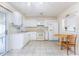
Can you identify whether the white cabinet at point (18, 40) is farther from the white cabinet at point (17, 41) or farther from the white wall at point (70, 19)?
the white wall at point (70, 19)

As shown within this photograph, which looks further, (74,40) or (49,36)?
(49,36)

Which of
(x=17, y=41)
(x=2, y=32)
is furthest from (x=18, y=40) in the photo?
(x=2, y=32)

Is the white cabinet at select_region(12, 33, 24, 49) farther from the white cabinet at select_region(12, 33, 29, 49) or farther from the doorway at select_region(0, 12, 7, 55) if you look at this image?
the doorway at select_region(0, 12, 7, 55)

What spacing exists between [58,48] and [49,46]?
A: 14.5 inches

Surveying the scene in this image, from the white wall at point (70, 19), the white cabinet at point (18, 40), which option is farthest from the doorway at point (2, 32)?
the white wall at point (70, 19)

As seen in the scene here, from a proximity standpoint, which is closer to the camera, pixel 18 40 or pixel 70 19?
pixel 70 19

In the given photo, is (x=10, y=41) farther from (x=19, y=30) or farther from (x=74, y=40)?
(x=74, y=40)

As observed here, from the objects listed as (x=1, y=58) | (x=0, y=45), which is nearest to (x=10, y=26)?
(x=0, y=45)

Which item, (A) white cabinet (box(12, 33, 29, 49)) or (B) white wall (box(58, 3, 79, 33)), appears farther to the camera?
(A) white cabinet (box(12, 33, 29, 49))

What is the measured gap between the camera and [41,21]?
5.72 metres

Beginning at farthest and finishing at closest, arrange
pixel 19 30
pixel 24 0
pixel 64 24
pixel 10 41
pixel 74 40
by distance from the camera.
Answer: pixel 19 30 < pixel 10 41 < pixel 64 24 < pixel 74 40 < pixel 24 0

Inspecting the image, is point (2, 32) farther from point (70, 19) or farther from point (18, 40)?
point (70, 19)

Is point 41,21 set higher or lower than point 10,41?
higher

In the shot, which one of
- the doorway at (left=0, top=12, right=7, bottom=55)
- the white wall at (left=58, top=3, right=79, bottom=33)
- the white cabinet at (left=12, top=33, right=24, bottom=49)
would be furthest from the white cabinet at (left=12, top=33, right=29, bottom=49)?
the white wall at (left=58, top=3, right=79, bottom=33)
